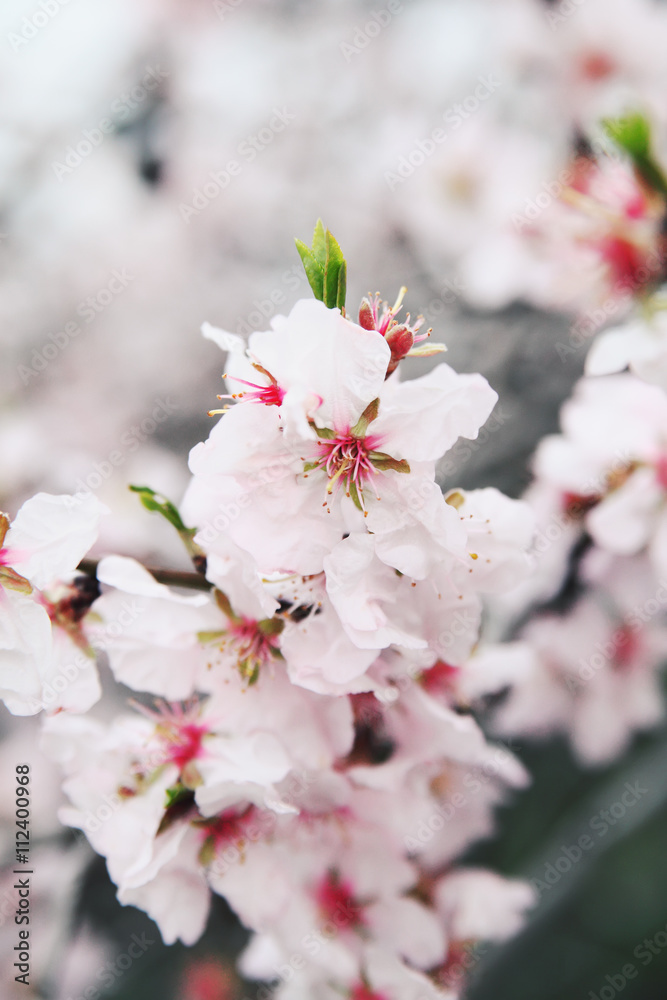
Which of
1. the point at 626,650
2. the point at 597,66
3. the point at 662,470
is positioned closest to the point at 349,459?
the point at 662,470

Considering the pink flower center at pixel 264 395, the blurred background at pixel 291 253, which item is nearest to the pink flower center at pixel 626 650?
the blurred background at pixel 291 253

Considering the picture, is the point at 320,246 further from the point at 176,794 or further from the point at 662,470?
the point at 662,470

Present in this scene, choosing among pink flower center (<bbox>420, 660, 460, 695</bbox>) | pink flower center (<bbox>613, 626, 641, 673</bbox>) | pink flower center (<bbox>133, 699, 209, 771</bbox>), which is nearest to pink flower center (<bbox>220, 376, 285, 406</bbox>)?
pink flower center (<bbox>133, 699, 209, 771</bbox>)

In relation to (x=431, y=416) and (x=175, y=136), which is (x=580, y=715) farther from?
(x=175, y=136)

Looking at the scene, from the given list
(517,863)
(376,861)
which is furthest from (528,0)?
(517,863)

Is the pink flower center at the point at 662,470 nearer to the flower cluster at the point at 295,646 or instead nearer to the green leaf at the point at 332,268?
the flower cluster at the point at 295,646
